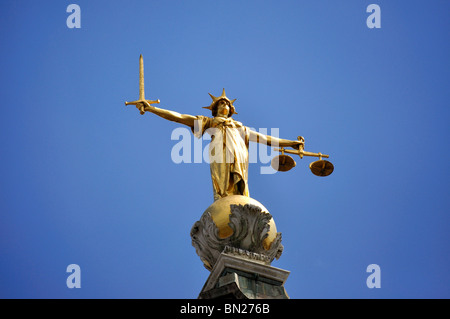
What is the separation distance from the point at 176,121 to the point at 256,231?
175 inches

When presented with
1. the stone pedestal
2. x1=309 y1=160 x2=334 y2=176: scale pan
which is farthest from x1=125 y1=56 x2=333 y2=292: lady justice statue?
the stone pedestal

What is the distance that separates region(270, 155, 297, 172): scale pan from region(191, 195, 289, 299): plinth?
314 centimetres

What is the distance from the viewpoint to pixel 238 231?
26.7 m

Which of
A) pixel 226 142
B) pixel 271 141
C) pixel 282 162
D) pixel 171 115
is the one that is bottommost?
Result: pixel 282 162

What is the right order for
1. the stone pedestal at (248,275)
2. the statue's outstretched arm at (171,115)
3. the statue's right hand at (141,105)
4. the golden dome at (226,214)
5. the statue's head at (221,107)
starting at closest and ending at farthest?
the stone pedestal at (248,275)
the golden dome at (226,214)
the statue's right hand at (141,105)
the statue's outstretched arm at (171,115)
the statue's head at (221,107)

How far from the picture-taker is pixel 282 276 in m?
26.4

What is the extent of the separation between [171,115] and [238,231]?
4.32m

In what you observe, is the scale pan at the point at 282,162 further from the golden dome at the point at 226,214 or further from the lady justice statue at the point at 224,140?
the golden dome at the point at 226,214

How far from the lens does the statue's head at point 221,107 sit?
29969 mm

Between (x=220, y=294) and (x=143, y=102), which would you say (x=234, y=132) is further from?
(x=220, y=294)

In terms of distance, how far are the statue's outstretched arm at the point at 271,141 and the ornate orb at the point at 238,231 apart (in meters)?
3.42

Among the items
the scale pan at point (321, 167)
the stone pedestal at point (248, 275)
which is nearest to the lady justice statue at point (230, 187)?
the scale pan at point (321, 167)

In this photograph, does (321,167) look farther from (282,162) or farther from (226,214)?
(226,214)

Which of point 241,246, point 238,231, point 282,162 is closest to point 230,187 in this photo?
point 238,231
